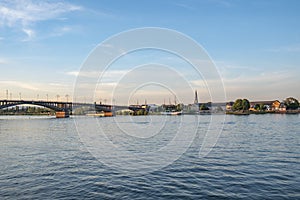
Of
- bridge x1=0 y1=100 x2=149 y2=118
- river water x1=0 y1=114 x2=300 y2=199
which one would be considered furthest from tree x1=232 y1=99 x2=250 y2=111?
river water x1=0 y1=114 x2=300 y2=199

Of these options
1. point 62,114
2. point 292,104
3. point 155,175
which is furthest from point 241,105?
point 155,175

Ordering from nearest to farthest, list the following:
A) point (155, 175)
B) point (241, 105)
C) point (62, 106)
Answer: point (155, 175), point (62, 106), point (241, 105)

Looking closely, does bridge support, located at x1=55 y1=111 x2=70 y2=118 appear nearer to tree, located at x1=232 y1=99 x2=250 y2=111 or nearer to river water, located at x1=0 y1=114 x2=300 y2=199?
tree, located at x1=232 y1=99 x2=250 y2=111

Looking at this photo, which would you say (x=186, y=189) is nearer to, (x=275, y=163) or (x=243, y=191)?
(x=243, y=191)

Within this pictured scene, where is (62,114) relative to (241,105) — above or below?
below

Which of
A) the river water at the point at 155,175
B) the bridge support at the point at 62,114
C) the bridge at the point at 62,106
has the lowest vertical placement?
the river water at the point at 155,175

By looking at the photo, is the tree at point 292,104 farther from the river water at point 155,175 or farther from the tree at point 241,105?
the river water at point 155,175

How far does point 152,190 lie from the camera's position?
12.2m

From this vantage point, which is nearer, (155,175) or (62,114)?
(155,175)

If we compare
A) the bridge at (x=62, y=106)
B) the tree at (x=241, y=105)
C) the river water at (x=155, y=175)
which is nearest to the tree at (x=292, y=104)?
the tree at (x=241, y=105)

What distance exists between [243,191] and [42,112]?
16660cm

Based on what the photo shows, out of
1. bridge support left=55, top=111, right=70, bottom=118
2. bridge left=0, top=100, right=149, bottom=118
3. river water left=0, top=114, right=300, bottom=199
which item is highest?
bridge left=0, top=100, right=149, bottom=118

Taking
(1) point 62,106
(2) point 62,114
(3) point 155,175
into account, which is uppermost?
(1) point 62,106

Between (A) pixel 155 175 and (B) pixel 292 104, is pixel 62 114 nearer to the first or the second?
(A) pixel 155 175
